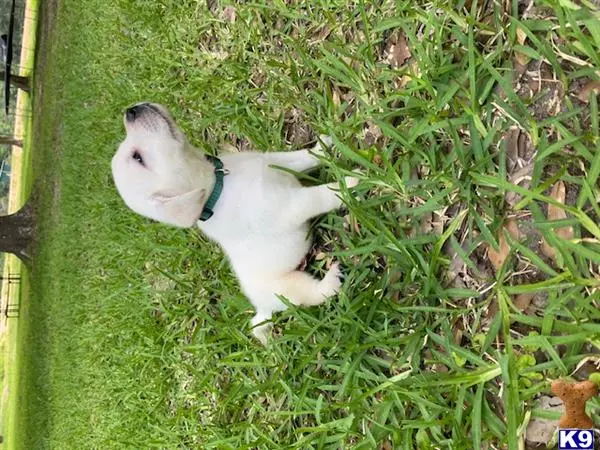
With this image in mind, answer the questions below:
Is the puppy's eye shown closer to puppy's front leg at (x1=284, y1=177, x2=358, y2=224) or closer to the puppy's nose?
the puppy's nose

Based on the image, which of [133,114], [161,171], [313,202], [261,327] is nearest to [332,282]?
[313,202]

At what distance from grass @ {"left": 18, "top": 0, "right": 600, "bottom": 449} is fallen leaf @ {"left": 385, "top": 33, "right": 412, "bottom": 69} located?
0.03 metres

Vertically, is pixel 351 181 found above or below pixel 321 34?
below

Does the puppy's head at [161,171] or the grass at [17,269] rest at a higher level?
the puppy's head at [161,171]

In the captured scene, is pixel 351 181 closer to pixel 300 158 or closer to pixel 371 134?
pixel 371 134

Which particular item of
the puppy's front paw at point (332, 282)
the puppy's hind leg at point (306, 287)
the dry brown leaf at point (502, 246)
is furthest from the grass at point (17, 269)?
the dry brown leaf at point (502, 246)

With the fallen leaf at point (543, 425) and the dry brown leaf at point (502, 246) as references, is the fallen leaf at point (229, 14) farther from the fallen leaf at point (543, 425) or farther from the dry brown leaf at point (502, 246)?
the fallen leaf at point (543, 425)

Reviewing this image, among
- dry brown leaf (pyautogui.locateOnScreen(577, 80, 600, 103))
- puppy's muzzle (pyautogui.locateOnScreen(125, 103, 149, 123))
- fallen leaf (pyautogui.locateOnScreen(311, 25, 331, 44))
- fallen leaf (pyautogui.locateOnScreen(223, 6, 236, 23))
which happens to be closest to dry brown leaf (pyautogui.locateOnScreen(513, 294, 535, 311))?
dry brown leaf (pyautogui.locateOnScreen(577, 80, 600, 103))

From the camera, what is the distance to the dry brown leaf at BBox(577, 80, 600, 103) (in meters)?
2.10

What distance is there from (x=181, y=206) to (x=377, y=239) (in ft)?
2.73

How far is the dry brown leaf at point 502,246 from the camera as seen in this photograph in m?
2.32

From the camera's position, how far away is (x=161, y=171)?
111 inches

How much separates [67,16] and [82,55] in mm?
607

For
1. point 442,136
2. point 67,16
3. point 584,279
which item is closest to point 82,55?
point 67,16
